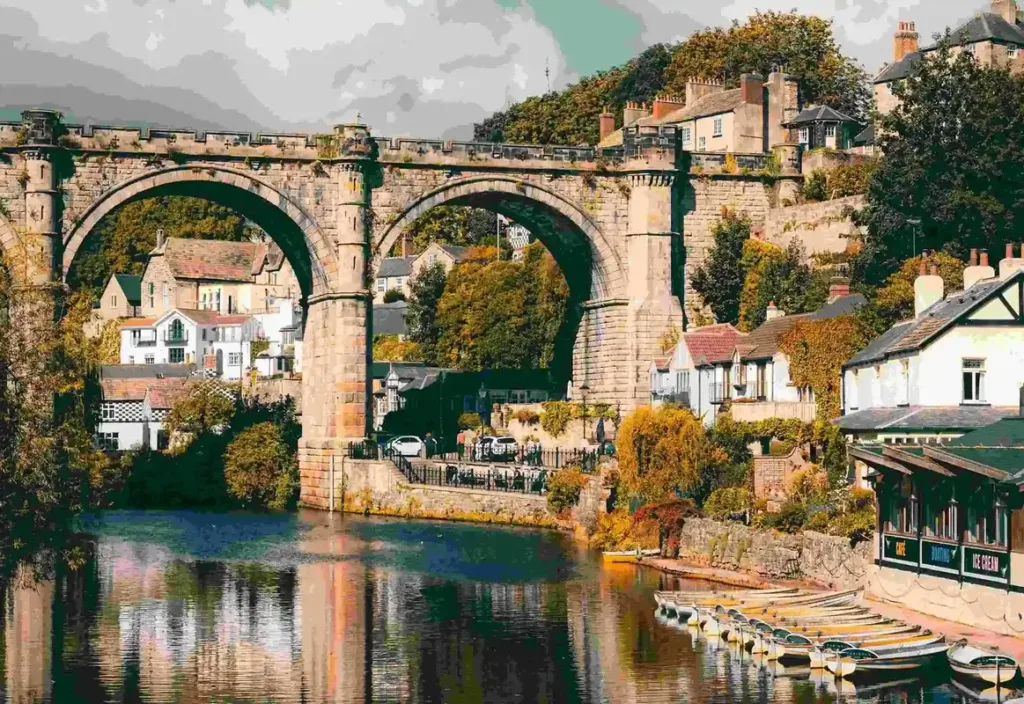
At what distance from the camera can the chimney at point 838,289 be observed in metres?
93.2

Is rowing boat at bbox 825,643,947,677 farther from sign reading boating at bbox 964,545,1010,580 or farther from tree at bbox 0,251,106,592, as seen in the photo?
tree at bbox 0,251,106,592

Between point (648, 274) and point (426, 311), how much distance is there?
126ft

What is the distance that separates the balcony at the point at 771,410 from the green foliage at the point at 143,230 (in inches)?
4144

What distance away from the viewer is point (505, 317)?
130 m

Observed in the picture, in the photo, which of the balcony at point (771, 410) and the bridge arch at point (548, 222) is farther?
the bridge arch at point (548, 222)

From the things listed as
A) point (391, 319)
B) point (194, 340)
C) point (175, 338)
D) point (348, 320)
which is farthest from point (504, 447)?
point (175, 338)

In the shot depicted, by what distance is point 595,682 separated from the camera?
49.5m

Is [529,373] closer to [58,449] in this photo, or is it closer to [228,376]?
[228,376]

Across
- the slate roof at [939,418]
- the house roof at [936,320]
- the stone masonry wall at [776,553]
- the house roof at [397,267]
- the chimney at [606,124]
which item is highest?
the chimney at [606,124]

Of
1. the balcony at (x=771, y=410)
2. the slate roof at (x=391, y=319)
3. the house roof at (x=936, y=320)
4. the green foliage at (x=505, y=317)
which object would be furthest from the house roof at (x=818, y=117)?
the house roof at (x=936, y=320)

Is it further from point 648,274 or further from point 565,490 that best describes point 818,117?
point 565,490

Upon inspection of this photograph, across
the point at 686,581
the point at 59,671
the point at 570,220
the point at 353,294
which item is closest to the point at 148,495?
the point at 353,294

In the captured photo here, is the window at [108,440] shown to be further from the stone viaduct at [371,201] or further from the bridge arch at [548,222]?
the bridge arch at [548,222]

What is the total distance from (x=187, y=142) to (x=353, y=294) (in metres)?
11.0
